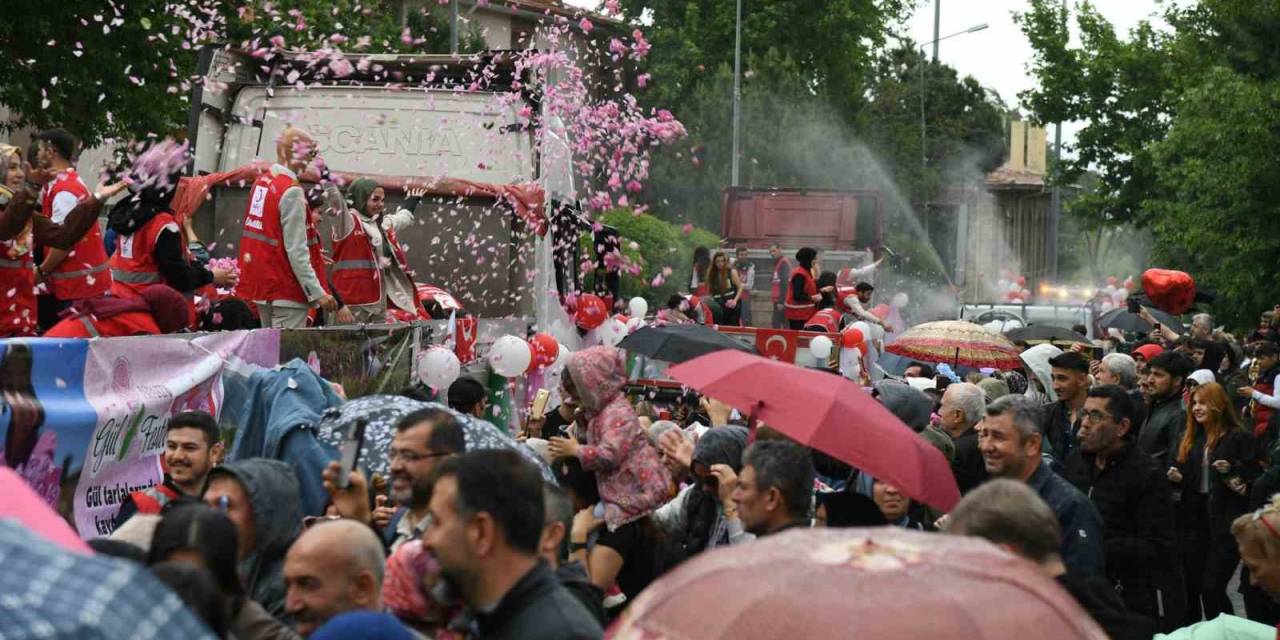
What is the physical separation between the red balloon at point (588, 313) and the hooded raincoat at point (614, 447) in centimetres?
800

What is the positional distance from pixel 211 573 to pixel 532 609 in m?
0.83

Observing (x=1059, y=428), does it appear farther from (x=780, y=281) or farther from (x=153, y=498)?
(x=780, y=281)

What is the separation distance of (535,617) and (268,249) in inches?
279

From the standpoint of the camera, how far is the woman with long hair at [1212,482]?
35.0 feet

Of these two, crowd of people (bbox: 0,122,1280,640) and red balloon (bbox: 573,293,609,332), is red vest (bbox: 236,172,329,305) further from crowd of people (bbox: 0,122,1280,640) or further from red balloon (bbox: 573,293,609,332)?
red balloon (bbox: 573,293,609,332)

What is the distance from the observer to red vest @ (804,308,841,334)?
18.2 m

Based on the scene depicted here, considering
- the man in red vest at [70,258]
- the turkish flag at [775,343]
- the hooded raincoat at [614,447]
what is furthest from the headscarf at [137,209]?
the turkish flag at [775,343]

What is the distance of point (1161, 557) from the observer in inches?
312

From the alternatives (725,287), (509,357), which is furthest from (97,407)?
(725,287)

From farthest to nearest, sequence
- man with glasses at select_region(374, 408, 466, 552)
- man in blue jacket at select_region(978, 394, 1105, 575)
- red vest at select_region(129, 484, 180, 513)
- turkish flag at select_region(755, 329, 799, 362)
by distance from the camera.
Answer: turkish flag at select_region(755, 329, 799, 362), man in blue jacket at select_region(978, 394, 1105, 575), red vest at select_region(129, 484, 180, 513), man with glasses at select_region(374, 408, 466, 552)

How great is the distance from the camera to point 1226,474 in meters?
10.7

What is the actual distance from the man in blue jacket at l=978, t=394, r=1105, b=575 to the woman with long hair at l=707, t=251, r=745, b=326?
1468 cm

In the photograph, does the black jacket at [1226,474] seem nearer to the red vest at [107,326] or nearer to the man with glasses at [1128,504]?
the man with glasses at [1128,504]

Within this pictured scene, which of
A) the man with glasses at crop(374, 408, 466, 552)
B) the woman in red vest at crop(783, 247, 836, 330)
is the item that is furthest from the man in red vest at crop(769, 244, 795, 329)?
the man with glasses at crop(374, 408, 466, 552)
